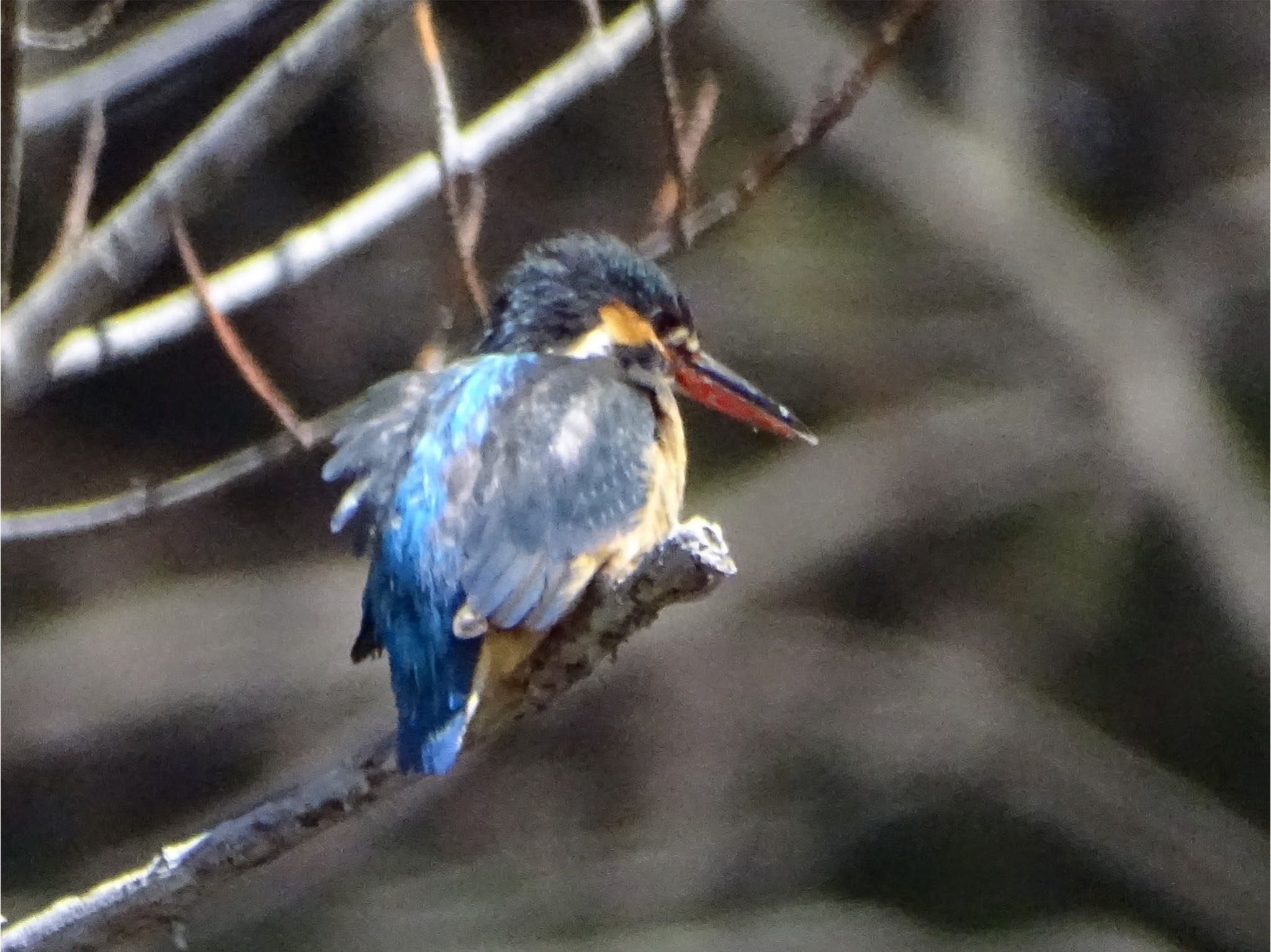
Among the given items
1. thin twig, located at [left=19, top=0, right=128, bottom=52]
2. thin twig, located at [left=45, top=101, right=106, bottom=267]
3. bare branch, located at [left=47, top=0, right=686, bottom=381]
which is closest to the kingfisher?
bare branch, located at [left=47, top=0, right=686, bottom=381]

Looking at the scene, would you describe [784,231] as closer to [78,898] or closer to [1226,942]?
[1226,942]

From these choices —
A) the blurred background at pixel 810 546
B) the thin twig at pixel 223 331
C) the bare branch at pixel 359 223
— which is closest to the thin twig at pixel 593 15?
the bare branch at pixel 359 223

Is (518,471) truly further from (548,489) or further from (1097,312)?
(1097,312)

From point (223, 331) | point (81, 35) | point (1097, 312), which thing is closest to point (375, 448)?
point (223, 331)

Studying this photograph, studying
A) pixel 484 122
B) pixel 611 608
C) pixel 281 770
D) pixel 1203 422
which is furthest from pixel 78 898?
pixel 1203 422

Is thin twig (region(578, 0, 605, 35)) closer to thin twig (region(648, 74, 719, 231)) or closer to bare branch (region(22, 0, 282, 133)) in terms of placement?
thin twig (region(648, 74, 719, 231))

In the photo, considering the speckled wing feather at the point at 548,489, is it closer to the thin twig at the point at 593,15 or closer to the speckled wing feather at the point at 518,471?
the speckled wing feather at the point at 518,471
